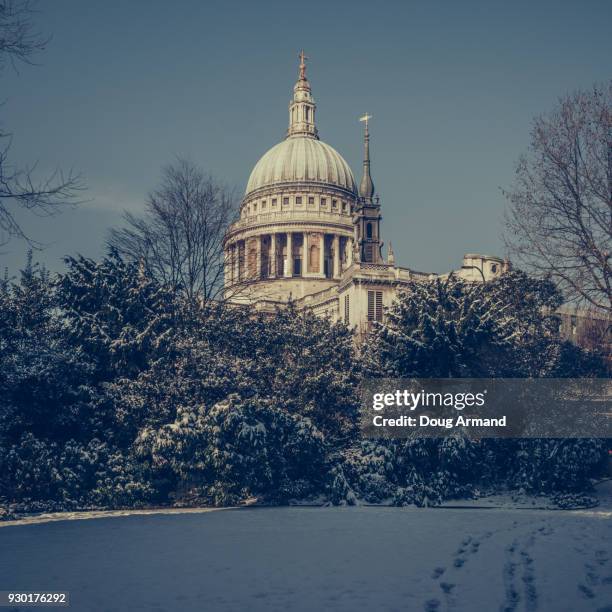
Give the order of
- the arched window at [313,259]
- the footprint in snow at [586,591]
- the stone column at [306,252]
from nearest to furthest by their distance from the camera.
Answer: the footprint in snow at [586,591]
the stone column at [306,252]
the arched window at [313,259]

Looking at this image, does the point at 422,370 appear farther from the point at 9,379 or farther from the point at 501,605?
the point at 501,605

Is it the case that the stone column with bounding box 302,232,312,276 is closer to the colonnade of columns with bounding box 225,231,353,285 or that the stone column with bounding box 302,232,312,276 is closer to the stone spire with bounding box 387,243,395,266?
the colonnade of columns with bounding box 225,231,353,285

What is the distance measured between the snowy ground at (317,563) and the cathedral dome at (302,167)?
93019 millimetres

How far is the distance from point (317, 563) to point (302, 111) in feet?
371

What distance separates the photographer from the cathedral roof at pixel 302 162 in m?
109

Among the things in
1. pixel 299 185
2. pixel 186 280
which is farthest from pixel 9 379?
pixel 299 185

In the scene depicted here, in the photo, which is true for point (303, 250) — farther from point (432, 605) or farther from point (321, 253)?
point (432, 605)

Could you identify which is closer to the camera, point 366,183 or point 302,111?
point 366,183

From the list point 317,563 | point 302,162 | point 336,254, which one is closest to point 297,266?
point 336,254

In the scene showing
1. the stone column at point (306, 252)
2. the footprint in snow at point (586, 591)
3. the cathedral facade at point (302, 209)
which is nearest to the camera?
the footprint in snow at point (586, 591)

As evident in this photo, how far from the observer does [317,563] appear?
41.2 ft

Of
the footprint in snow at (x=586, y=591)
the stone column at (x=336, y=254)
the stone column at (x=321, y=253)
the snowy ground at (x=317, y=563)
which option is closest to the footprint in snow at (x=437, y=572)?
the snowy ground at (x=317, y=563)

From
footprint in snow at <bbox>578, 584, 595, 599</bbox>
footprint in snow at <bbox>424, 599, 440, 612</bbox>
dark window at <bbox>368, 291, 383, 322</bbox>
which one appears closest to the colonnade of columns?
dark window at <bbox>368, 291, 383, 322</bbox>

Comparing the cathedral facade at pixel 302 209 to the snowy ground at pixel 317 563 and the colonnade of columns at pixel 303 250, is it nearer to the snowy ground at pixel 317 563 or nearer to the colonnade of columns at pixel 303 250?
the colonnade of columns at pixel 303 250
